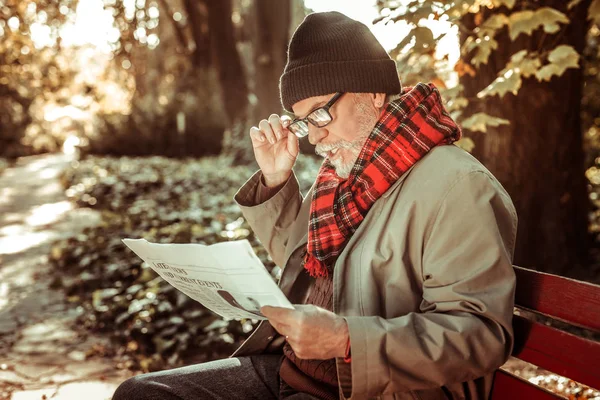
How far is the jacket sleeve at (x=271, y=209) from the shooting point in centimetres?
238

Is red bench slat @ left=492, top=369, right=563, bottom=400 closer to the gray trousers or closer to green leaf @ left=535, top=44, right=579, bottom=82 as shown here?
the gray trousers

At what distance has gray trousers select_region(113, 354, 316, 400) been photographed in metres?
1.99

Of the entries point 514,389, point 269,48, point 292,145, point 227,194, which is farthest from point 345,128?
point 269,48

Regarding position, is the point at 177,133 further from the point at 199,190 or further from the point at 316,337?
the point at 316,337

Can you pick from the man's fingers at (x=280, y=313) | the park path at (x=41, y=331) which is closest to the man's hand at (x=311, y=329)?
the man's fingers at (x=280, y=313)

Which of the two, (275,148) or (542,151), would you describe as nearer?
(275,148)

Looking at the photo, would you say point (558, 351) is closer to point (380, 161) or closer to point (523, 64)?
point (380, 161)

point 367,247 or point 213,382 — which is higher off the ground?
point 367,247

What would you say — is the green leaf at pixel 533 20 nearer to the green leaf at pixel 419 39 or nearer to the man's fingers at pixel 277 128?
the green leaf at pixel 419 39

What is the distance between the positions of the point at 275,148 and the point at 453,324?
3.79 ft

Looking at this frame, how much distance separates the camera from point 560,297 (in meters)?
1.59

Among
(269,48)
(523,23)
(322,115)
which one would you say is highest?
(523,23)

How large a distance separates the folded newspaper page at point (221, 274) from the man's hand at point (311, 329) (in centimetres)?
4

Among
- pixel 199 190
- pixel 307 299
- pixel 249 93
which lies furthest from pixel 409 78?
pixel 249 93
